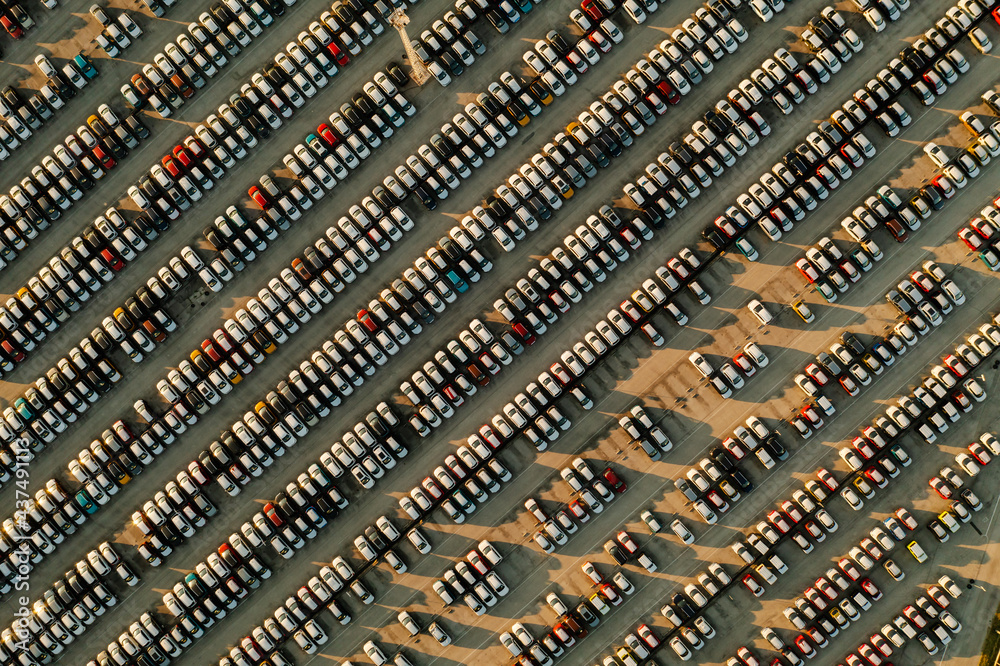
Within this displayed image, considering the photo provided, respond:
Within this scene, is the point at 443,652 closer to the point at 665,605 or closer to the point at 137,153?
the point at 665,605

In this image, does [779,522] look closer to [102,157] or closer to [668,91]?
[668,91]

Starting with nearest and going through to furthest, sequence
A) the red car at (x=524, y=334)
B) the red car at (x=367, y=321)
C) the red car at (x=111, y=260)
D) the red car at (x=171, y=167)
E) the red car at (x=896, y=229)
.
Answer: the red car at (x=896, y=229), the red car at (x=524, y=334), the red car at (x=367, y=321), the red car at (x=171, y=167), the red car at (x=111, y=260)

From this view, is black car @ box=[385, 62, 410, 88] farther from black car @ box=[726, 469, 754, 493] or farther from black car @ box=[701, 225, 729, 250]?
black car @ box=[726, 469, 754, 493]

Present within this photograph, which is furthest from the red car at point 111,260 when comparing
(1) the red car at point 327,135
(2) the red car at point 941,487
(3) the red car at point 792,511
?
(2) the red car at point 941,487

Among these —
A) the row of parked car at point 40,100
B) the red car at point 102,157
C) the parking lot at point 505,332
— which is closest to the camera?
the parking lot at point 505,332

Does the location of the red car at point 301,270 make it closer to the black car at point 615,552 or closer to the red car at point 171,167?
the red car at point 171,167

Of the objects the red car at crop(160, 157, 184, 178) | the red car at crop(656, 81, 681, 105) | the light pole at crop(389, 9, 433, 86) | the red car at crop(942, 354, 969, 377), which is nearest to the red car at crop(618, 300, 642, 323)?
the red car at crop(656, 81, 681, 105)

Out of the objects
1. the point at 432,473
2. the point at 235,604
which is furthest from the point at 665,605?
the point at 235,604
